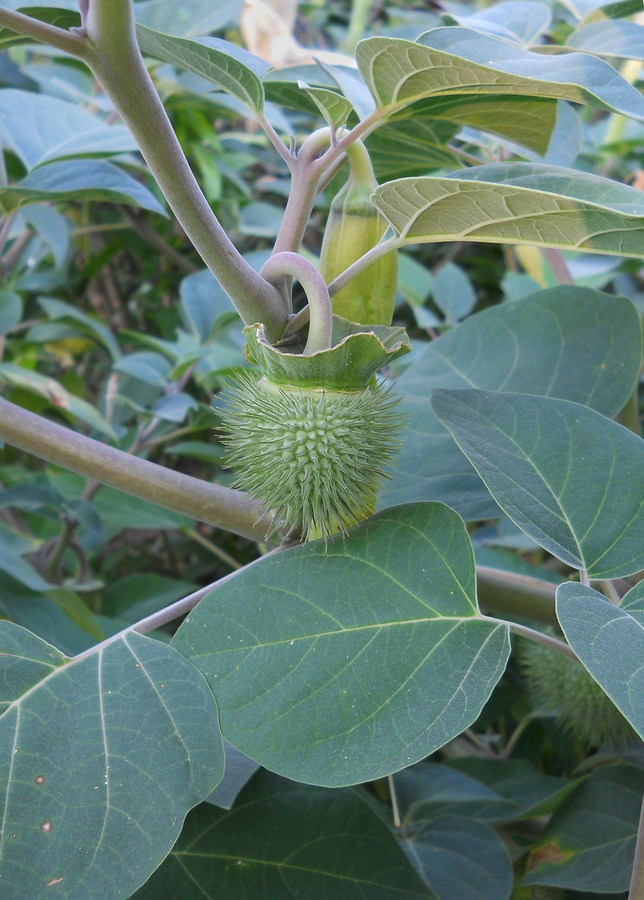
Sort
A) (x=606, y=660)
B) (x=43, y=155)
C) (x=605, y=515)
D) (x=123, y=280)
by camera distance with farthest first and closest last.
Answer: (x=123, y=280) < (x=43, y=155) < (x=605, y=515) < (x=606, y=660)

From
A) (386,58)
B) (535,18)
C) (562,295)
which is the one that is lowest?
(562,295)

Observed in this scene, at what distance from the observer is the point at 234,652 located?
53 cm

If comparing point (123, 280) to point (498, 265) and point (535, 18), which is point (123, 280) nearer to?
point (498, 265)

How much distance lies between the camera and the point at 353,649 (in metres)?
0.51

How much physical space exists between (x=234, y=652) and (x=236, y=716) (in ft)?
0.14

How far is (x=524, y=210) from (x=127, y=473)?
1.25 feet

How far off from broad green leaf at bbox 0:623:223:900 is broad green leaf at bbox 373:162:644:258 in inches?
14.0

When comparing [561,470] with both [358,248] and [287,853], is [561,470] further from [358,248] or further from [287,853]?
[287,853]

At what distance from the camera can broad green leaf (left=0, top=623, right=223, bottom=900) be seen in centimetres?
46

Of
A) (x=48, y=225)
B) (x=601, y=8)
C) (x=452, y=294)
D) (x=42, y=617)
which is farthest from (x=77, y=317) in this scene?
(x=601, y=8)

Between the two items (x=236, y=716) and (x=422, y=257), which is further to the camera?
(x=422, y=257)

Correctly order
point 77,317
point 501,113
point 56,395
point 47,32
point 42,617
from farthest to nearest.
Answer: point 77,317 → point 56,395 → point 42,617 → point 501,113 → point 47,32

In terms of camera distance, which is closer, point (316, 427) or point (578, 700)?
point (316, 427)

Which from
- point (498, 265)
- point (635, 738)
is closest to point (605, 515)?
point (635, 738)
